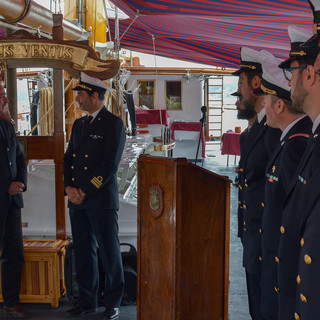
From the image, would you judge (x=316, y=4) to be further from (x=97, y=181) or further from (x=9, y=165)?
(x=9, y=165)

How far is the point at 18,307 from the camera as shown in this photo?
3076mm

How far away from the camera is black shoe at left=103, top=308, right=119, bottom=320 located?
300 cm

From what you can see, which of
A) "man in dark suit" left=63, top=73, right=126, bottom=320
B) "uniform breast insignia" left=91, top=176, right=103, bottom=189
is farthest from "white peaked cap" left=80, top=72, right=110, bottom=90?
"uniform breast insignia" left=91, top=176, right=103, bottom=189

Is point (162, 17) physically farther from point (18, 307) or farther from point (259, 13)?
point (18, 307)

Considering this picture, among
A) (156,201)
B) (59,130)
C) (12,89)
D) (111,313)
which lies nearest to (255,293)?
(156,201)

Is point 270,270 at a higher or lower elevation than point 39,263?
higher

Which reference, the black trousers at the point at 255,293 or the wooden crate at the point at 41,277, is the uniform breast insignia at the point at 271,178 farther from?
the wooden crate at the point at 41,277

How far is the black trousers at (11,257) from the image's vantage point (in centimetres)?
298

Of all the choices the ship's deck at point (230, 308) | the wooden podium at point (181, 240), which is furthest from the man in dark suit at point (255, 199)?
the ship's deck at point (230, 308)

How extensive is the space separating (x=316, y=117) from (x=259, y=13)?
8.66 ft

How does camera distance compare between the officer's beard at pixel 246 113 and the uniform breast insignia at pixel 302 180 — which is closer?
the uniform breast insignia at pixel 302 180

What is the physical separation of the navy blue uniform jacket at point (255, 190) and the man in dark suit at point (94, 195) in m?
0.98

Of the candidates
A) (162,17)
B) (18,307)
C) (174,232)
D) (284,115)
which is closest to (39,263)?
(18,307)

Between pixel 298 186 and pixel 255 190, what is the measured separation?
898 mm
